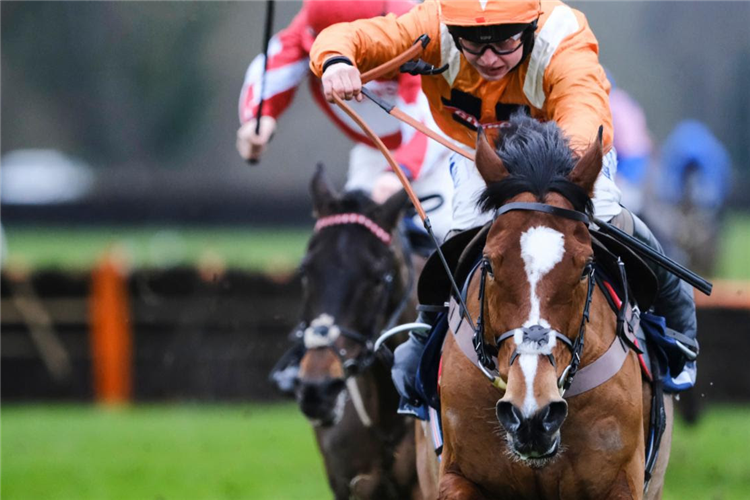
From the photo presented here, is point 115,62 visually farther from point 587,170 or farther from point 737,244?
point 587,170

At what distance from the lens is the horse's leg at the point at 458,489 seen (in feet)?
13.8

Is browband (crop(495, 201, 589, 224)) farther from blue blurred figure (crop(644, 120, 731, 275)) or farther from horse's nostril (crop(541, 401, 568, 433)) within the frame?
blue blurred figure (crop(644, 120, 731, 275))

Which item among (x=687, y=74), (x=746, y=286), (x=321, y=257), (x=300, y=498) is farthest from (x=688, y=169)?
(x=321, y=257)

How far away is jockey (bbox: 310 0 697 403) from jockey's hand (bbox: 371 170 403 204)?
1114 millimetres

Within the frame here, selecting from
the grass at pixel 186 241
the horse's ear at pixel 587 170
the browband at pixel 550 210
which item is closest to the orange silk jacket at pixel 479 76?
the horse's ear at pixel 587 170

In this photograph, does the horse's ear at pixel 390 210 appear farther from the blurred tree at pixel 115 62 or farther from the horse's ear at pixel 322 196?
the blurred tree at pixel 115 62

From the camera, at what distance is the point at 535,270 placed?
149 inches

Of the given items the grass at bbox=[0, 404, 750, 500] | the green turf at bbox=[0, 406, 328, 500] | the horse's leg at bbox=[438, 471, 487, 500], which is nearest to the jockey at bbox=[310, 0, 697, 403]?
the horse's leg at bbox=[438, 471, 487, 500]

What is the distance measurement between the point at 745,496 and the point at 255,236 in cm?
2069

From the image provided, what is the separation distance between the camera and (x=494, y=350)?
159 inches

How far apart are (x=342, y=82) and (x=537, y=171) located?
2.75ft

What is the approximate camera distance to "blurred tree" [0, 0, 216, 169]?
24.0 meters

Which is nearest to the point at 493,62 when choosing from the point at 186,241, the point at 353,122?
the point at 353,122

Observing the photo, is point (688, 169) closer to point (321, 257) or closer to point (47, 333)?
point (47, 333)
